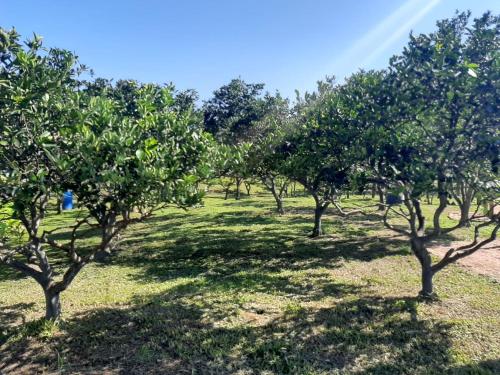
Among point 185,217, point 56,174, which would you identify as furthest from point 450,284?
point 185,217

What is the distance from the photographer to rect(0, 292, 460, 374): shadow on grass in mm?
7621

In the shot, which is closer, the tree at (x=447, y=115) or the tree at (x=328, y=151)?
the tree at (x=447, y=115)

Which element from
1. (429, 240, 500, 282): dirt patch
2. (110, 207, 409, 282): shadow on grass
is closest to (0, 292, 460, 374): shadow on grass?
(110, 207, 409, 282): shadow on grass

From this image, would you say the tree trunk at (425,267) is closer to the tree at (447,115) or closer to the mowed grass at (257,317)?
the mowed grass at (257,317)

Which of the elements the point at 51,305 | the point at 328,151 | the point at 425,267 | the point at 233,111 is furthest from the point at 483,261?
the point at 233,111

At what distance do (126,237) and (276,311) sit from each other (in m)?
13.5

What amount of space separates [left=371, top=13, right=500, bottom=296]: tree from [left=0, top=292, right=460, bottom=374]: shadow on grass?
3.48 metres

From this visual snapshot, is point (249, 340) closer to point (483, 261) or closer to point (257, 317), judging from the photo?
point (257, 317)

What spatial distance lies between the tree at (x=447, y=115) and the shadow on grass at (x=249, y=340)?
3.48 metres

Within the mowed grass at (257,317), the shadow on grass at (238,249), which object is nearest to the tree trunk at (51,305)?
the mowed grass at (257,317)

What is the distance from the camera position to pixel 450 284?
41.0 ft

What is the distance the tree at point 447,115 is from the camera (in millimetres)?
8203

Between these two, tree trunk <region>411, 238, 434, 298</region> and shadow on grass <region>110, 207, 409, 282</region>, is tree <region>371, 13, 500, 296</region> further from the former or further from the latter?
shadow on grass <region>110, 207, 409, 282</region>

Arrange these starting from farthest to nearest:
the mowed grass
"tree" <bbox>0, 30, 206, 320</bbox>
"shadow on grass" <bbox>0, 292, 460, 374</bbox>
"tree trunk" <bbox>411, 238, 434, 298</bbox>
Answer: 1. "tree trunk" <bbox>411, 238, 434, 298</bbox>
2. the mowed grass
3. "shadow on grass" <bbox>0, 292, 460, 374</bbox>
4. "tree" <bbox>0, 30, 206, 320</bbox>
